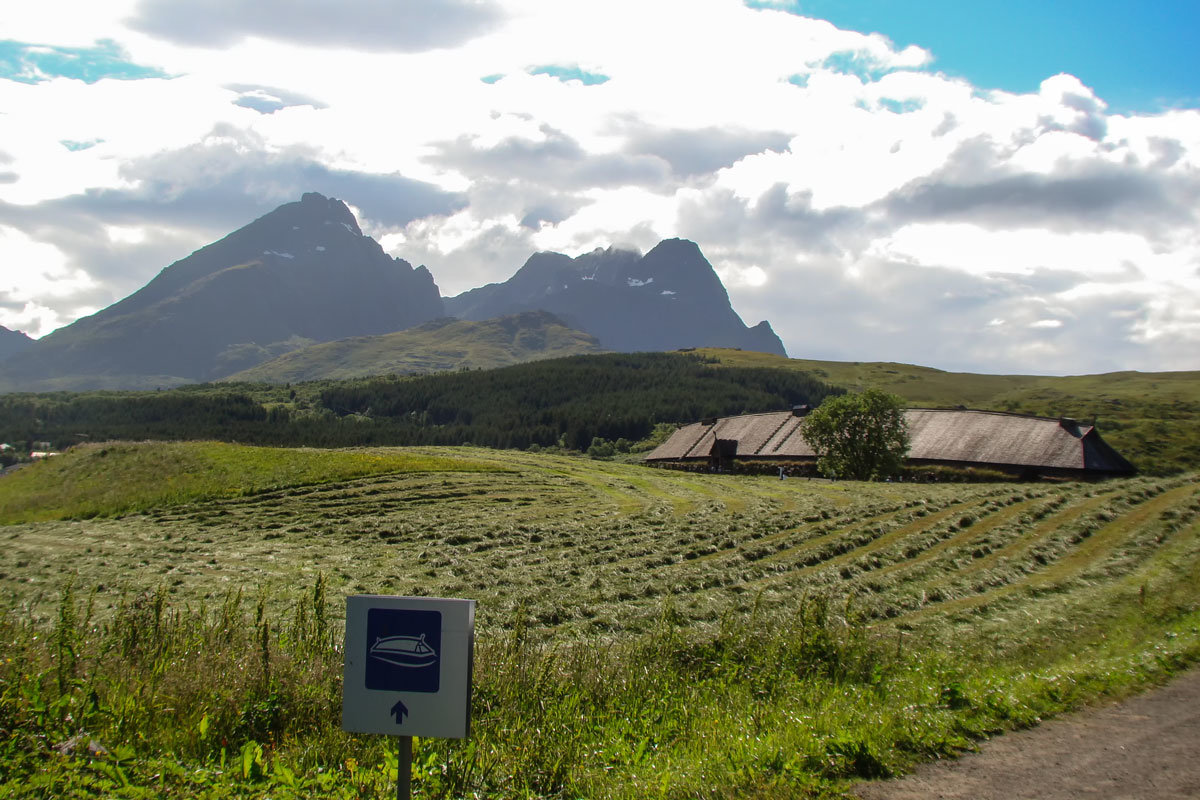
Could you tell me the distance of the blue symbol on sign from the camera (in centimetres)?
597

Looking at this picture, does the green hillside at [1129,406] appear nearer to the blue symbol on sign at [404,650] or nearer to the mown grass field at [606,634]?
the mown grass field at [606,634]

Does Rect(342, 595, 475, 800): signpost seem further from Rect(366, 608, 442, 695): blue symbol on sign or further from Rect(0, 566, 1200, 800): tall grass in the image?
Rect(0, 566, 1200, 800): tall grass

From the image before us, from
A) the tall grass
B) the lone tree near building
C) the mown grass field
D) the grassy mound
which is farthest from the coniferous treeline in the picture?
the tall grass

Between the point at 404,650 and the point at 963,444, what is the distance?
266 feet

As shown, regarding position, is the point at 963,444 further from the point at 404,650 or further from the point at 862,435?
the point at 404,650

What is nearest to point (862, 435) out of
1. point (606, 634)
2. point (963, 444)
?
point (963, 444)

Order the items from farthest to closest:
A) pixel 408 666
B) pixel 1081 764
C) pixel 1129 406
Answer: pixel 1129 406 → pixel 1081 764 → pixel 408 666

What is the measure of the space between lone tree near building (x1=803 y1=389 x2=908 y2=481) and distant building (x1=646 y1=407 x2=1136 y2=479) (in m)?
4.81

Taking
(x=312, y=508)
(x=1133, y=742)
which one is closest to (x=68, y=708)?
(x=1133, y=742)

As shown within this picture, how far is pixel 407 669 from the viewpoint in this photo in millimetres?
6023

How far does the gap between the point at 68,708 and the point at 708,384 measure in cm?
19383

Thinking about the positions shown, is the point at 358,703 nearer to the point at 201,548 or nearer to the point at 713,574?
the point at 713,574

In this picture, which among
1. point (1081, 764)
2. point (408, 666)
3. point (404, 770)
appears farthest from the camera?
point (1081, 764)

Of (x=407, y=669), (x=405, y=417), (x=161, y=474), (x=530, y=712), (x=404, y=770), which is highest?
(x=407, y=669)
